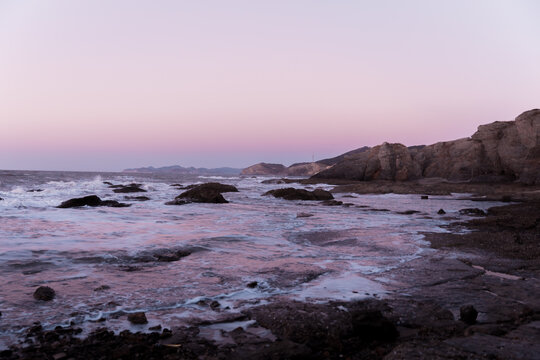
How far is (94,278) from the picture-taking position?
214 inches

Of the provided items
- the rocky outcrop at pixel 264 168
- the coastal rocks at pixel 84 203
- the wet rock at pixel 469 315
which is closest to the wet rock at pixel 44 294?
the wet rock at pixel 469 315

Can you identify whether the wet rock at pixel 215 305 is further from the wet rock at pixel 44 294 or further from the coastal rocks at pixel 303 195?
the coastal rocks at pixel 303 195

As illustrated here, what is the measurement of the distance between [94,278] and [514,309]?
17.1ft

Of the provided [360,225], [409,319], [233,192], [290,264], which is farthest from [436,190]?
[409,319]

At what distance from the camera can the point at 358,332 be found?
345cm

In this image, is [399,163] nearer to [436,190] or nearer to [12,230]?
[436,190]

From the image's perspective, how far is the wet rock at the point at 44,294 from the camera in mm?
4395

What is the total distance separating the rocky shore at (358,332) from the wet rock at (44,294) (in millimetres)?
890

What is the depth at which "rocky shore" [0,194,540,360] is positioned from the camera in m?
3.05

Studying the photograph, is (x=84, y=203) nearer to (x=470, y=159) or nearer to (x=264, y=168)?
(x=470, y=159)

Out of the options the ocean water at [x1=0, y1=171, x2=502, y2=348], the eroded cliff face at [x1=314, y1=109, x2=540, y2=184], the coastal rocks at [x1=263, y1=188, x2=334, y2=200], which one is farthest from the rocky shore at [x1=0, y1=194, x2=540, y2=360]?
the eroded cliff face at [x1=314, y1=109, x2=540, y2=184]

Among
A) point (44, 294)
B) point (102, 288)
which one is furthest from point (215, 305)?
point (44, 294)

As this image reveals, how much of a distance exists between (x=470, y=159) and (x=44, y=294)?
157 ft

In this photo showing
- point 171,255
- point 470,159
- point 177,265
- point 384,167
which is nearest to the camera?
point 177,265
